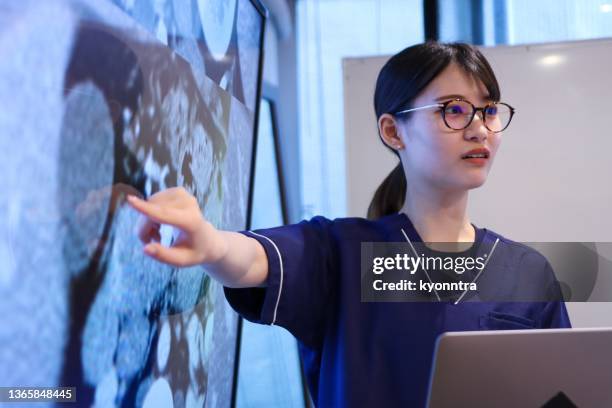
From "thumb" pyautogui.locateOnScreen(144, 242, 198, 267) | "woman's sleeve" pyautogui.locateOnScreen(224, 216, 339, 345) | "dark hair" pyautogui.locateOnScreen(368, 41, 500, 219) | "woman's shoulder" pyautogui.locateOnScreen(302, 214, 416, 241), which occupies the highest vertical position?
"dark hair" pyautogui.locateOnScreen(368, 41, 500, 219)

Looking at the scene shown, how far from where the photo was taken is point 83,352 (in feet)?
A: 2.10

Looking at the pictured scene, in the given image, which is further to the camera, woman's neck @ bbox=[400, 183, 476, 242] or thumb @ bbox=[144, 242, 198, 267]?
woman's neck @ bbox=[400, 183, 476, 242]

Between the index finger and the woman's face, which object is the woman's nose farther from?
the index finger

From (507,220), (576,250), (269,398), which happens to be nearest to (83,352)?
(576,250)

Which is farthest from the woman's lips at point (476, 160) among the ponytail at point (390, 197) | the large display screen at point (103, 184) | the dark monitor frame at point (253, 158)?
the dark monitor frame at point (253, 158)

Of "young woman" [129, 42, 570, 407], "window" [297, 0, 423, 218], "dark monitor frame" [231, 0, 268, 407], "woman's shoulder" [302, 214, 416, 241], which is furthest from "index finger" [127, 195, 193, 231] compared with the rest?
"window" [297, 0, 423, 218]

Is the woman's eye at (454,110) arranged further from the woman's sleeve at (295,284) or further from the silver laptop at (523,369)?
the silver laptop at (523,369)

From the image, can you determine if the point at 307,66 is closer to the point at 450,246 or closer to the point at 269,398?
the point at 269,398

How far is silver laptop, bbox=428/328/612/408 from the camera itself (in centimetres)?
65

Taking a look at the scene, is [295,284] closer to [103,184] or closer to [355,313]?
[355,313]

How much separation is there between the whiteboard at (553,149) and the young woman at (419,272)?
3.91 ft

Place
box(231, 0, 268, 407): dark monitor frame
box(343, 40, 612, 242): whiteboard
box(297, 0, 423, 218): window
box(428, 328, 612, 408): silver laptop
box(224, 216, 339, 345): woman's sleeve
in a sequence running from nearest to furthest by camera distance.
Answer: box(428, 328, 612, 408): silver laptop < box(224, 216, 339, 345): woman's sleeve < box(231, 0, 268, 407): dark monitor frame < box(343, 40, 612, 242): whiteboard < box(297, 0, 423, 218): window

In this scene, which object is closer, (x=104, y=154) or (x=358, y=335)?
(x=104, y=154)

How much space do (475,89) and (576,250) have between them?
73cm
